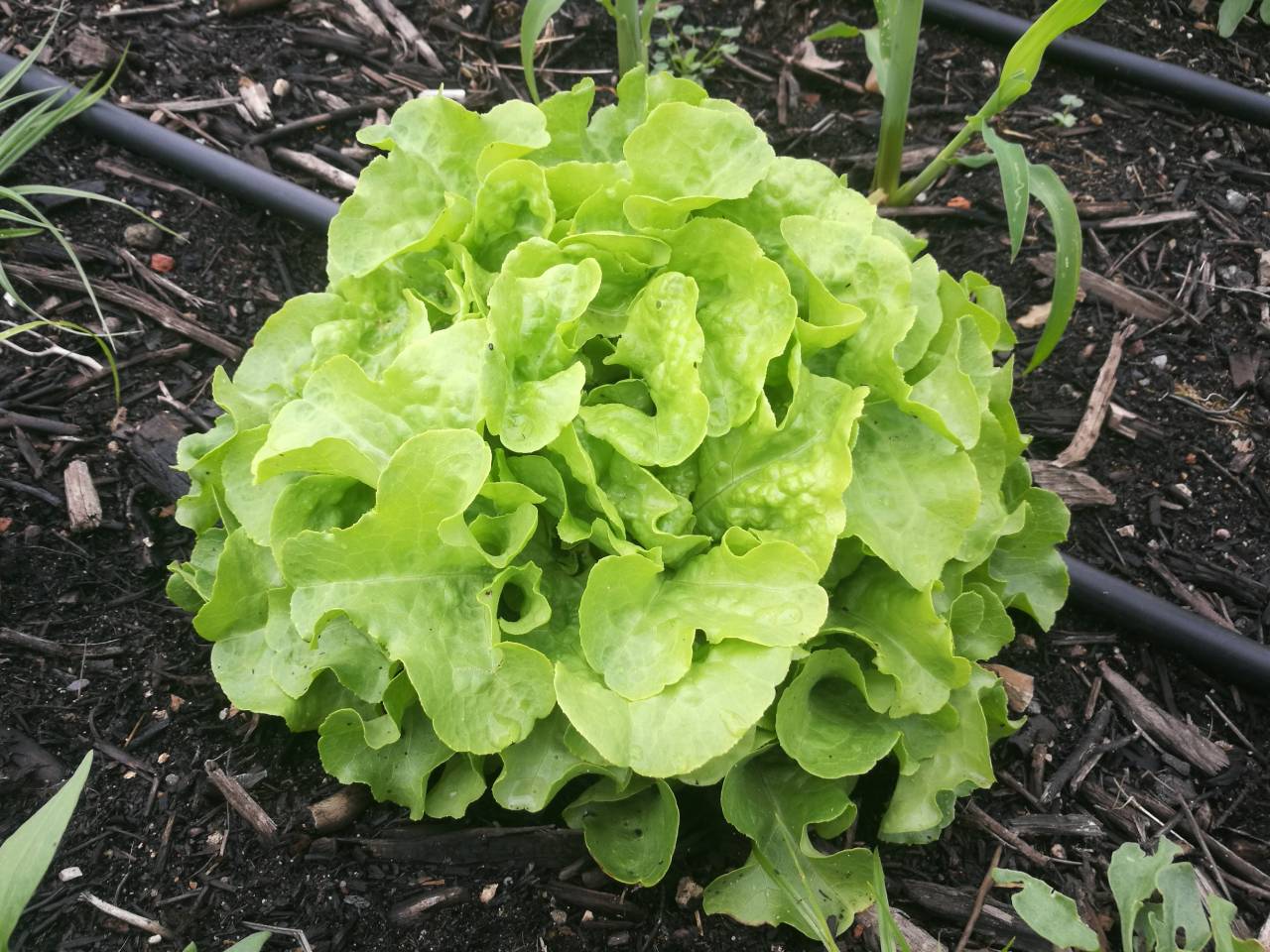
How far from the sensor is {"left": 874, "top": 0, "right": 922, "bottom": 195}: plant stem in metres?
2.96

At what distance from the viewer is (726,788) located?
2.04 meters

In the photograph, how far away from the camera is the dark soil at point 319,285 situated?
7.56 feet

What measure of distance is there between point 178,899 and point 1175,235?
3567 mm

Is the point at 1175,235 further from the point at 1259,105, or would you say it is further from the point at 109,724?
the point at 109,724

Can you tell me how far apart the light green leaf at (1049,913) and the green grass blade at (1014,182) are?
58.8 inches

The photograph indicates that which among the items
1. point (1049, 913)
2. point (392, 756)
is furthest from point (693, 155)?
point (1049, 913)

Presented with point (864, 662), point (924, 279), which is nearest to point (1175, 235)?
point (924, 279)

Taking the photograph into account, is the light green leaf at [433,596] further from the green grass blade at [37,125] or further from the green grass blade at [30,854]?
the green grass blade at [37,125]

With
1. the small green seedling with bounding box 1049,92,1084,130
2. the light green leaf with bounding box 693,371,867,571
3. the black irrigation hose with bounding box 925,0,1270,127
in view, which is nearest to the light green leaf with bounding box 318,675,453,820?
the light green leaf with bounding box 693,371,867,571

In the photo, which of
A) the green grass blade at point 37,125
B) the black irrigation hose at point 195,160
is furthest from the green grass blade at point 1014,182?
the green grass blade at point 37,125

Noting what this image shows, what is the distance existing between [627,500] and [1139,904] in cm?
125

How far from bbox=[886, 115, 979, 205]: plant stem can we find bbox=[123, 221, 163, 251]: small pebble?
7.93 ft

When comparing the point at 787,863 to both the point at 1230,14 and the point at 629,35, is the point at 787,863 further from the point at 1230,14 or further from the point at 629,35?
the point at 1230,14

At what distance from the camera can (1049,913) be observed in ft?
6.09
